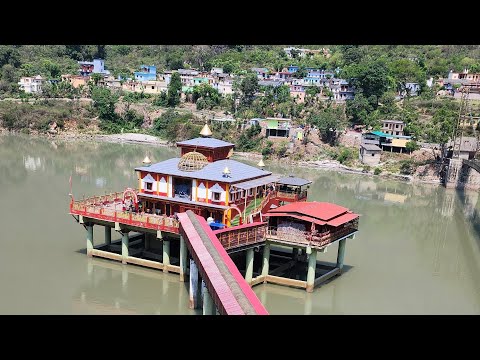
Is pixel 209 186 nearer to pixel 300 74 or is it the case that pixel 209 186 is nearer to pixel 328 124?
pixel 328 124

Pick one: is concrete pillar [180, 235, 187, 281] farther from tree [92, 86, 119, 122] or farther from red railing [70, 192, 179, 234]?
tree [92, 86, 119, 122]

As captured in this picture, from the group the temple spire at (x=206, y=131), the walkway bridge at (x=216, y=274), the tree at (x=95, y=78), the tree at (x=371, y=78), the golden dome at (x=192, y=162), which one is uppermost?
the tree at (x=371, y=78)

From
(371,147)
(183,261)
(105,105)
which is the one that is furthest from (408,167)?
(105,105)

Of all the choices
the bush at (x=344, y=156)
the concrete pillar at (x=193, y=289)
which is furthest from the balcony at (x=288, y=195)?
the bush at (x=344, y=156)

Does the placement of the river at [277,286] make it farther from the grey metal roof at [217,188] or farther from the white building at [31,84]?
the white building at [31,84]

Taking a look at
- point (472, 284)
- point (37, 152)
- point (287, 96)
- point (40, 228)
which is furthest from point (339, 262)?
point (287, 96)

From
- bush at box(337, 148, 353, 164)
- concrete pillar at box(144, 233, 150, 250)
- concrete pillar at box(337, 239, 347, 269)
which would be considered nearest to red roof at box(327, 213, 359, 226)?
concrete pillar at box(337, 239, 347, 269)
